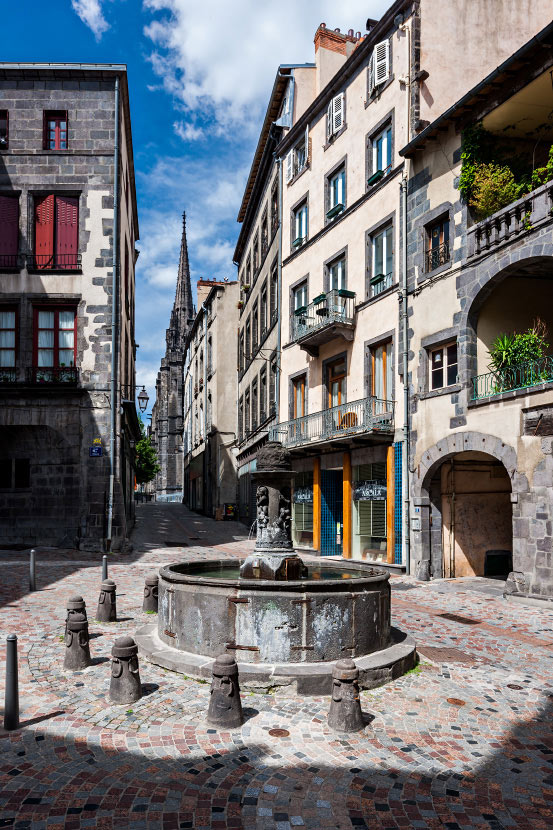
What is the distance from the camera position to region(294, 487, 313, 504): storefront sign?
23906mm

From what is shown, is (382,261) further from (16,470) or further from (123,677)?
(123,677)

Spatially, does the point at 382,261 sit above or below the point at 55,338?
above

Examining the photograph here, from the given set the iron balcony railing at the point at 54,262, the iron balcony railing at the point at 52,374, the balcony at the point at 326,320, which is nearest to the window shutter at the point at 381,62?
the balcony at the point at 326,320

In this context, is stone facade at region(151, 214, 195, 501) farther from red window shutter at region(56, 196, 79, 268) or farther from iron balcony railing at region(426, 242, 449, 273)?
iron balcony railing at region(426, 242, 449, 273)

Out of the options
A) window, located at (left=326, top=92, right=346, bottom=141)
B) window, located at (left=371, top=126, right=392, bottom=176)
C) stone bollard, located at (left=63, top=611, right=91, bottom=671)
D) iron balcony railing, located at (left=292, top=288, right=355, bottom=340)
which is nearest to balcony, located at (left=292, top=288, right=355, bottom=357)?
iron balcony railing, located at (left=292, top=288, right=355, bottom=340)

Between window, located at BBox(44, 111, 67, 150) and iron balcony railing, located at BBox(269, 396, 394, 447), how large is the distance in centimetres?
1298

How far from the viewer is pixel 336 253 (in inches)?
870

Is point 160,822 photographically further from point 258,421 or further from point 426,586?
point 258,421

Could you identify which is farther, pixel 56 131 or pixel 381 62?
pixel 56 131

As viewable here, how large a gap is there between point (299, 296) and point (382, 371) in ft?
22.6

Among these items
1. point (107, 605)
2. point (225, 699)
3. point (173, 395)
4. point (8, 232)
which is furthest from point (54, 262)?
point (173, 395)

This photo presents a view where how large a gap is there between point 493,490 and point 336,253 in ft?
31.5

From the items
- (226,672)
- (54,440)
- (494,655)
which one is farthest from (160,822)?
(54,440)

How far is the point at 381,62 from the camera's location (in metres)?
19.5
